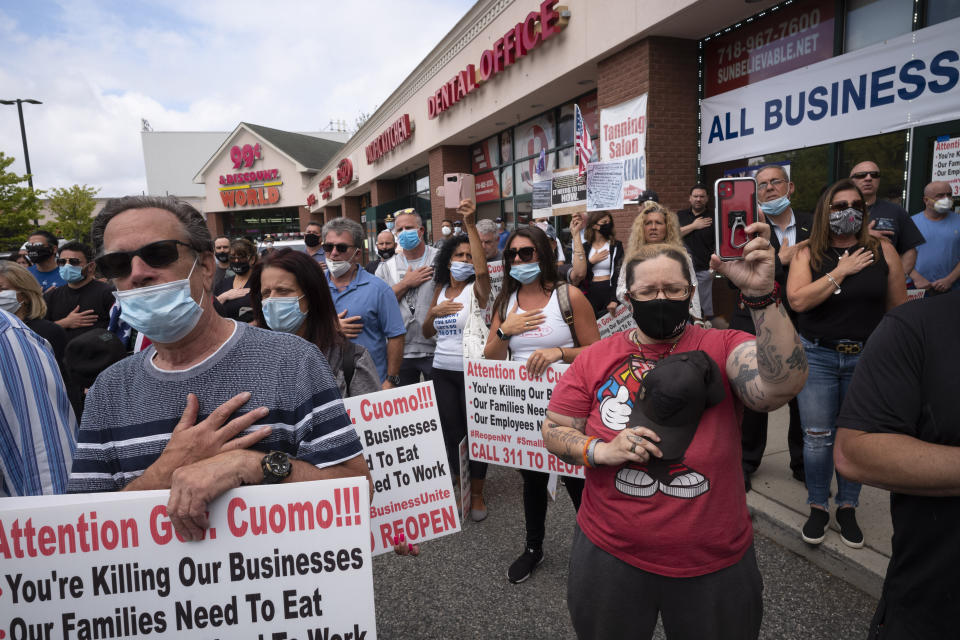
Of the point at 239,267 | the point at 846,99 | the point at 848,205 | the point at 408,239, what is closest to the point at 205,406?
the point at 848,205

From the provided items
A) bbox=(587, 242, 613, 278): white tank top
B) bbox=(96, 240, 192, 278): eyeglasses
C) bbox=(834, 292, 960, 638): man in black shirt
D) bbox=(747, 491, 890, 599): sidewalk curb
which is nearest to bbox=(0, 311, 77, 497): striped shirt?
bbox=(96, 240, 192, 278): eyeglasses

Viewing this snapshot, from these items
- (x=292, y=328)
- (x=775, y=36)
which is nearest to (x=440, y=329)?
(x=292, y=328)

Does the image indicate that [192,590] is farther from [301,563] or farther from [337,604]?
[337,604]

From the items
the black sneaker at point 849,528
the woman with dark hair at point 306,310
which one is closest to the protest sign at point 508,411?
the woman with dark hair at point 306,310

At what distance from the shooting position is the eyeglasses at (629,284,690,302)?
1.96m

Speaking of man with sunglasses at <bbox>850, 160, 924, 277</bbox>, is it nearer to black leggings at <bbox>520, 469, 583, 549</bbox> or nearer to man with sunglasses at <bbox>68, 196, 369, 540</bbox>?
black leggings at <bbox>520, 469, 583, 549</bbox>

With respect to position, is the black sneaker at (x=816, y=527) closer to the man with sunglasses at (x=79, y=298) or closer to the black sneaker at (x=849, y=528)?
the black sneaker at (x=849, y=528)

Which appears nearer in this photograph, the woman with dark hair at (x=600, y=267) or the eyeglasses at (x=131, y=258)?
the eyeglasses at (x=131, y=258)

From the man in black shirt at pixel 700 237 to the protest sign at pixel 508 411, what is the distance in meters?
3.50

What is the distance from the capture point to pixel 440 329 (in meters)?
4.41

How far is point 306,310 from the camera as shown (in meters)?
2.95

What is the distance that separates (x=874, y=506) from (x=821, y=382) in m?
1.11

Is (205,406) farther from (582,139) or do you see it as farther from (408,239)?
(582,139)

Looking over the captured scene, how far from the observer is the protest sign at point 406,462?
2.93 m
